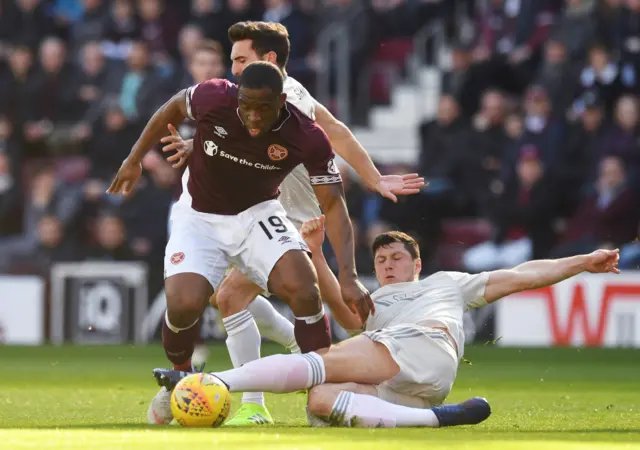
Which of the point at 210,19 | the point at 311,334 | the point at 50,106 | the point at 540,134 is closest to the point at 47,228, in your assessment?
the point at 50,106

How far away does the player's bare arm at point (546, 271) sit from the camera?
7.39 metres

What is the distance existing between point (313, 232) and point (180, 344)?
3.14ft

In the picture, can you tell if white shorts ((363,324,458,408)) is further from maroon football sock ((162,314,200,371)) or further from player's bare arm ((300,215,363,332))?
maroon football sock ((162,314,200,371))

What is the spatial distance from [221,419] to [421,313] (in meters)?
1.35

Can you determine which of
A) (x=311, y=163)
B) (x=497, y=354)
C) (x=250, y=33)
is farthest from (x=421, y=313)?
(x=497, y=354)

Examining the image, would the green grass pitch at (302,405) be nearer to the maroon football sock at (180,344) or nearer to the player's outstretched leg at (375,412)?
the player's outstretched leg at (375,412)

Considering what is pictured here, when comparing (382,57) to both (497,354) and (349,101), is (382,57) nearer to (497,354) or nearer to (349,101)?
(349,101)

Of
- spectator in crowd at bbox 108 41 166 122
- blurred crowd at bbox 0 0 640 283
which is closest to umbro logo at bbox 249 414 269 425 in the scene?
blurred crowd at bbox 0 0 640 283

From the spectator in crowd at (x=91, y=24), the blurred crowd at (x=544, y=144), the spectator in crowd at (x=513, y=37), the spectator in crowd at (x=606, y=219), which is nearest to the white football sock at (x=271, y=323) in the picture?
the blurred crowd at (x=544, y=144)

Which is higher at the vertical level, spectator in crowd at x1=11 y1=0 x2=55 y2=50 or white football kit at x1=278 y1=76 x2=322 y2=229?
spectator in crowd at x1=11 y1=0 x2=55 y2=50

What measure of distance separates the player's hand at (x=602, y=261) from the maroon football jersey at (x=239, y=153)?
4.67ft

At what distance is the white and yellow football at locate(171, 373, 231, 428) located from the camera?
253 inches

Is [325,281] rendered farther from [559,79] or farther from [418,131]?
[418,131]

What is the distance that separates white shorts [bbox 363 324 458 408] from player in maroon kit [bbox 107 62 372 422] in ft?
0.96
